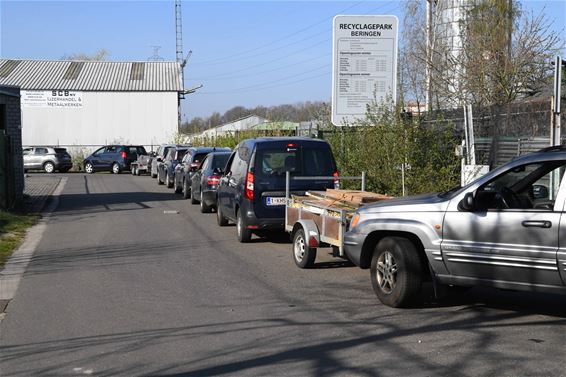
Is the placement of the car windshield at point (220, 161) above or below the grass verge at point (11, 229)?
above

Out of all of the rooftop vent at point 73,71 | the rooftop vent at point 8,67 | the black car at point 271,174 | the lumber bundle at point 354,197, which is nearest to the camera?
the lumber bundle at point 354,197

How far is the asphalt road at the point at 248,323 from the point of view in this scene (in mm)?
6016

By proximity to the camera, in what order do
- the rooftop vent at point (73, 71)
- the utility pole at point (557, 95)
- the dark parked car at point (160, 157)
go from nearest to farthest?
the utility pole at point (557, 95)
the dark parked car at point (160, 157)
the rooftop vent at point (73, 71)

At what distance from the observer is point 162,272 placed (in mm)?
10414

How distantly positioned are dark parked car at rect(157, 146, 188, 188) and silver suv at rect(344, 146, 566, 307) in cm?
1956

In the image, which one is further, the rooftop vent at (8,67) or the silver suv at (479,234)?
the rooftop vent at (8,67)

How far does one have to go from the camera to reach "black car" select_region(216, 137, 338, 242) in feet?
41.6

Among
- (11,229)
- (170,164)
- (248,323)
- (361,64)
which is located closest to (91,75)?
(170,164)

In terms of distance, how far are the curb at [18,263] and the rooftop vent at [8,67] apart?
132 feet

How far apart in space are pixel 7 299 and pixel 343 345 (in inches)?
176

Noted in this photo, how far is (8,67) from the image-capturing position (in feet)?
184

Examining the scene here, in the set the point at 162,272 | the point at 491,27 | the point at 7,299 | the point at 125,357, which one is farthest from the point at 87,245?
the point at 491,27

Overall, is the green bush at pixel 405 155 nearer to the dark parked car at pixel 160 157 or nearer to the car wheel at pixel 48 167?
the dark parked car at pixel 160 157

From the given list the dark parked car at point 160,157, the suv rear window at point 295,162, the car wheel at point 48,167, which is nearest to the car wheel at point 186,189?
the dark parked car at point 160,157
